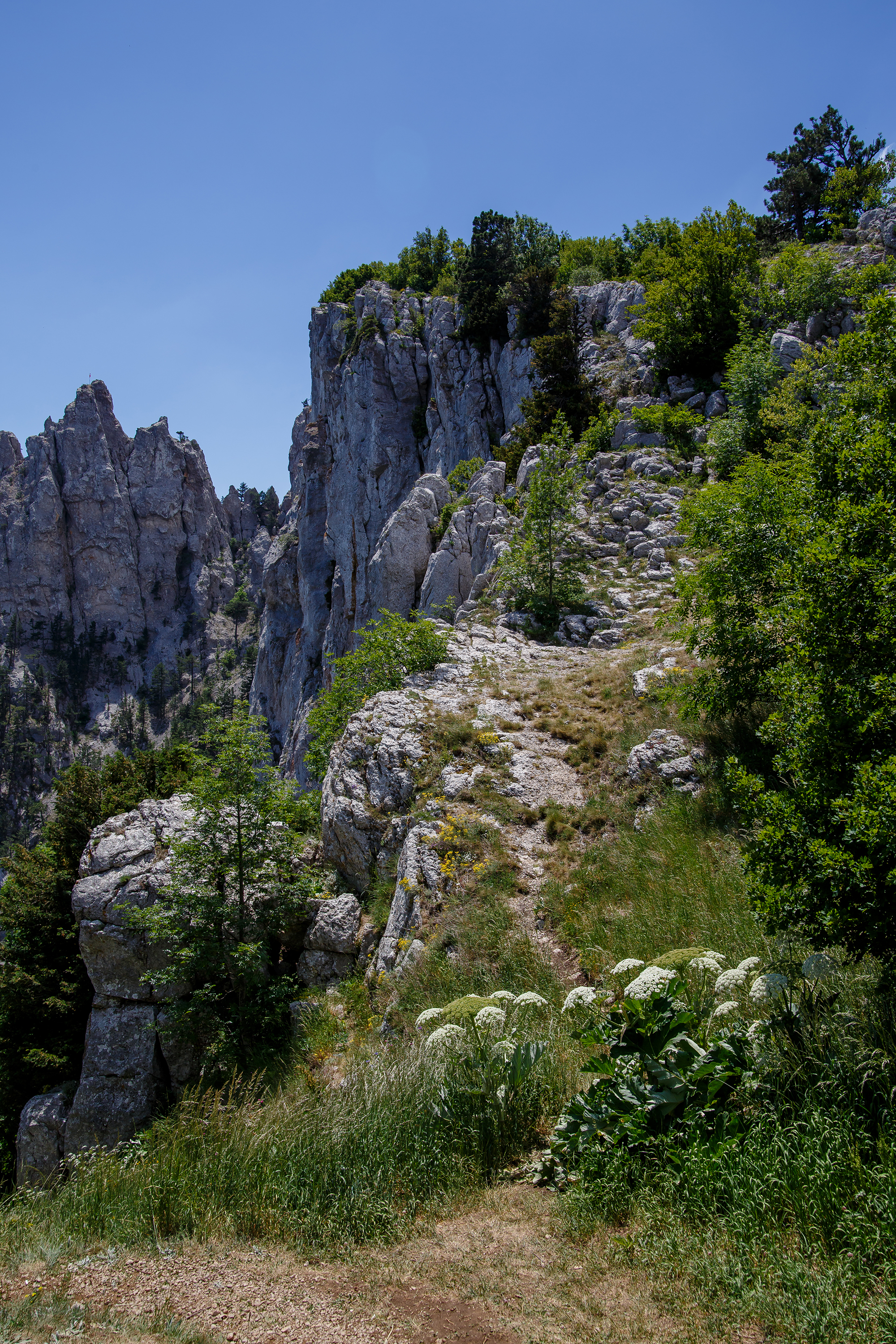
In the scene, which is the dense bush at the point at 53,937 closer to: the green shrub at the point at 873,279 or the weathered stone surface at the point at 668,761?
the weathered stone surface at the point at 668,761

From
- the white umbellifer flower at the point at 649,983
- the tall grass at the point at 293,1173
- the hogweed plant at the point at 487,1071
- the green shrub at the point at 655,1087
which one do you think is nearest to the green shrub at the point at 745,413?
the white umbellifer flower at the point at 649,983

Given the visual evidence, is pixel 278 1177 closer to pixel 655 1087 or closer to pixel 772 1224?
pixel 655 1087

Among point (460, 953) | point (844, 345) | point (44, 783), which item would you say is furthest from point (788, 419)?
point (44, 783)

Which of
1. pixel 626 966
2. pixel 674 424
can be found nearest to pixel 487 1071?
pixel 626 966

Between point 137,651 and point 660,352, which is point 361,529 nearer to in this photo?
point 660,352

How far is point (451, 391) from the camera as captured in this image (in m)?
39.7

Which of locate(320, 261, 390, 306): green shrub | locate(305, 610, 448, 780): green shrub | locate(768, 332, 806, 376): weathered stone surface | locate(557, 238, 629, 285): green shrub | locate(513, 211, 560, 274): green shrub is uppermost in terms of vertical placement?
locate(320, 261, 390, 306): green shrub

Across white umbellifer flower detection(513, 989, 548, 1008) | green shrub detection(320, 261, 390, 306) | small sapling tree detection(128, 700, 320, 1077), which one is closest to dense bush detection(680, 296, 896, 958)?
white umbellifer flower detection(513, 989, 548, 1008)

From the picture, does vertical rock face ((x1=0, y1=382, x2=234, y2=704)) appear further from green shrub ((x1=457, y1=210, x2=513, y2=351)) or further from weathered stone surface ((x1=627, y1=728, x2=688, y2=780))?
weathered stone surface ((x1=627, y1=728, x2=688, y2=780))

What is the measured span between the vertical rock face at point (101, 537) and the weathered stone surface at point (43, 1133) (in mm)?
97889

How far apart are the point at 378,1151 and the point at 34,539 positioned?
11634 cm

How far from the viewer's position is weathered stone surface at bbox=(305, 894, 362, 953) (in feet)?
34.1

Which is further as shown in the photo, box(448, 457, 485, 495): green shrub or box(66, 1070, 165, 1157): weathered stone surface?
box(448, 457, 485, 495): green shrub

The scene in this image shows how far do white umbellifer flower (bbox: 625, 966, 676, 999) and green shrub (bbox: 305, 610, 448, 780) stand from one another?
33.7 ft
